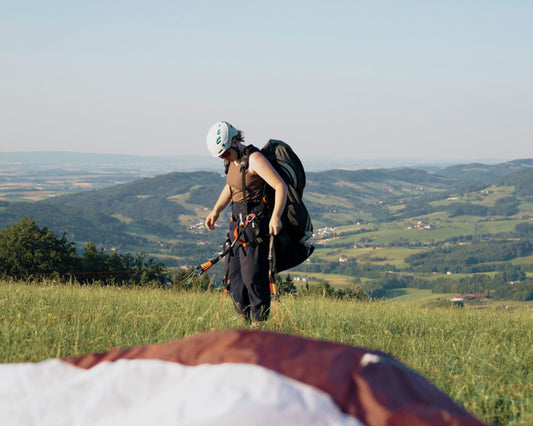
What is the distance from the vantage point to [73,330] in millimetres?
4777

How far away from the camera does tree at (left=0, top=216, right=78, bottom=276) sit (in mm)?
30484

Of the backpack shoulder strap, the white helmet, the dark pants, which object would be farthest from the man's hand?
the white helmet

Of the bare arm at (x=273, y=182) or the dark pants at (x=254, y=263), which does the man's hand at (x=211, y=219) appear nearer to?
the dark pants at (x=254, y=263)

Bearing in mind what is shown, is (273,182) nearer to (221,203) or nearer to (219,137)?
(219,137)

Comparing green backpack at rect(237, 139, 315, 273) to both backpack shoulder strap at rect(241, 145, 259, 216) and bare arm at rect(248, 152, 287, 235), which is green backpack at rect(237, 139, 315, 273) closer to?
backpack shoulder strap at rect(241, 145, 259, 216)

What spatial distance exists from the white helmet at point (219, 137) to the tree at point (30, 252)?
90.8ft

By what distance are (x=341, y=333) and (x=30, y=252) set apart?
1153 inches

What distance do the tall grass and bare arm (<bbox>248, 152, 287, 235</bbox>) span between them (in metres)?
0.90

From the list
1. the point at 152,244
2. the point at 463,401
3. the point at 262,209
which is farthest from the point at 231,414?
the point at 152,244

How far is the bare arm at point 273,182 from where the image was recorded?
18.0ft

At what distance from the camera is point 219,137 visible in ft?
18.1

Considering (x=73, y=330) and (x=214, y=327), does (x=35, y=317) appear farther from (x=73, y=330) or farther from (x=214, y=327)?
(x=214, y=327)

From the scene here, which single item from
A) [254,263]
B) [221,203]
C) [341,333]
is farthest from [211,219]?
[341,333]

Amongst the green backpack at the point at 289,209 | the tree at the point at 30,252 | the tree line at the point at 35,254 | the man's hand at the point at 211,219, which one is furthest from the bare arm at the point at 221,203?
the tree at the point at 30,252
